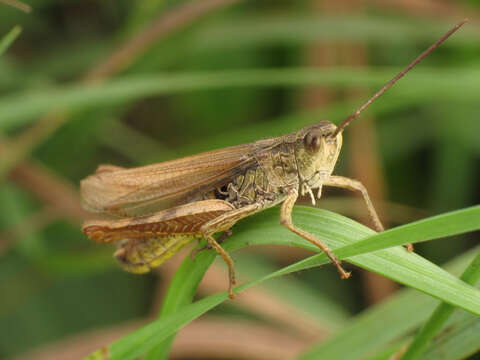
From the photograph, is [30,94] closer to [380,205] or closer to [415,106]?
[380,205]

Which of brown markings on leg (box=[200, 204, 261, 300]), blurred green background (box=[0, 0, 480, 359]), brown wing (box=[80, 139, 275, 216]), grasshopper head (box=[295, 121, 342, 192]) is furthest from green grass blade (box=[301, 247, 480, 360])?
blurred green background (box=[0, 0, 480, 359])

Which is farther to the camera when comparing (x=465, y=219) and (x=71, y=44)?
(x=71, y=44)

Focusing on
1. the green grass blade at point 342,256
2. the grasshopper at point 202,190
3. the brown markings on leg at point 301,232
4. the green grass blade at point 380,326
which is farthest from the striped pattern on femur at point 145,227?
the green grass blade at point 380,326

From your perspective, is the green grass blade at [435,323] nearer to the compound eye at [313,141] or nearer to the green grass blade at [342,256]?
the green grass blade at [342,256]

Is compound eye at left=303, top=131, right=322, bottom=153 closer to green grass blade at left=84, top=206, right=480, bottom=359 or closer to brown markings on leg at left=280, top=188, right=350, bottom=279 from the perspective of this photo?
brown markings on leg at left=280, top=188, right=350, bottom=279

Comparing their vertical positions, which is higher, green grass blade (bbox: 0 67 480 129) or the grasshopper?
green grass blade (bbox: 0 67 480 129)

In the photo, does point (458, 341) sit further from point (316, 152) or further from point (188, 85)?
point (188, 85)

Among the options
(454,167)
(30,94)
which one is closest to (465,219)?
(30,94)
